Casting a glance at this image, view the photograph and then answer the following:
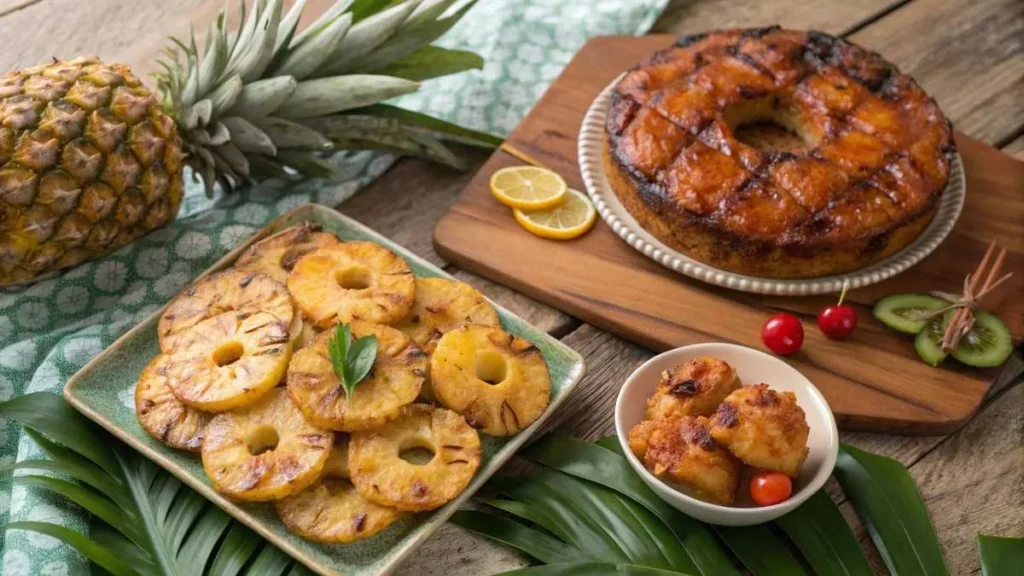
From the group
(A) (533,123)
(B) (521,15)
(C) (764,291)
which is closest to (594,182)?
(A) (533,123)

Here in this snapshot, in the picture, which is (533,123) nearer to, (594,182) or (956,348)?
(594,182)

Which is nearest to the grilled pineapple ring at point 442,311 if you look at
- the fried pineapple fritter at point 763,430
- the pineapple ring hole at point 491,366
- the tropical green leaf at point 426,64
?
the pineapple ring hole at point 491,366

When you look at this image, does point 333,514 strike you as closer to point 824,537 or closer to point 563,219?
point 824,537

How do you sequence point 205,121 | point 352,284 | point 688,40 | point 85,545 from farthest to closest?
point 688,40 → point 205,121 → point 352,284 → point 85,545

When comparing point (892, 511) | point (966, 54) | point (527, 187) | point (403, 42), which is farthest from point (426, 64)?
point (966, 54)

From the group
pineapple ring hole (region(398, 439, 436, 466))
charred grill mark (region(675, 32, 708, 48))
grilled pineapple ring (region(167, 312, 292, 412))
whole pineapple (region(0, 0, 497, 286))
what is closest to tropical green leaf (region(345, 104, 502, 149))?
whole pineapple (region(0, 0, 497, 286))

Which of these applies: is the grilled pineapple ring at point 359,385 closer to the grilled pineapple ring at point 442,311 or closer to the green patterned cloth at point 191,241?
the grilled pineapple ring at point 442,311

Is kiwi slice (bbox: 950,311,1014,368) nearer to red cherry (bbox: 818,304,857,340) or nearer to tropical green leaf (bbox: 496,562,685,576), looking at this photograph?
red cherry (bbox: 818,304,857,340)
